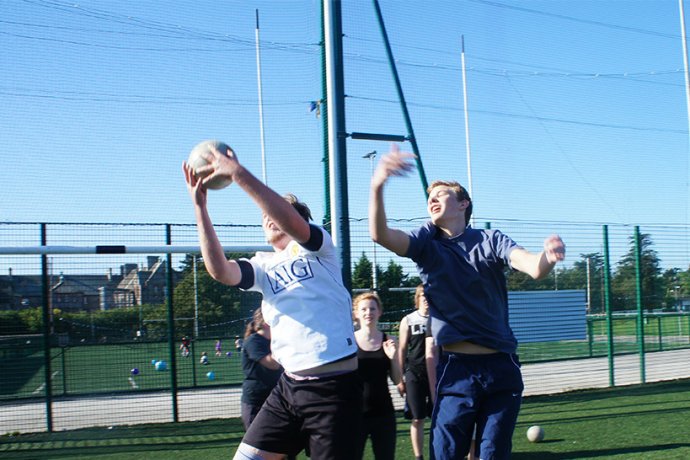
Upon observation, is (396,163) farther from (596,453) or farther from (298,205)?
(596,453)

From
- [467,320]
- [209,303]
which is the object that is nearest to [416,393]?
[467,320]

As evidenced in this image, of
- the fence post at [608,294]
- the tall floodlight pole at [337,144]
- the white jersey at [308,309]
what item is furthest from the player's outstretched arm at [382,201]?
the fence post at [608,294]

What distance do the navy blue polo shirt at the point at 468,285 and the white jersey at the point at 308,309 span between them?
1.52ft

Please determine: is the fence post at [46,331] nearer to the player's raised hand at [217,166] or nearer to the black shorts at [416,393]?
the black shorts at [416,393]

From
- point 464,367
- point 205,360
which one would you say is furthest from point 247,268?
point 205,360

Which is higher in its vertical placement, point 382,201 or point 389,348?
point 382,201

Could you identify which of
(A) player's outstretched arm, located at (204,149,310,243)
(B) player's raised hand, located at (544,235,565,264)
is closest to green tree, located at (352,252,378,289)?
(B) player's raised hand, located at (544,235,565,264)

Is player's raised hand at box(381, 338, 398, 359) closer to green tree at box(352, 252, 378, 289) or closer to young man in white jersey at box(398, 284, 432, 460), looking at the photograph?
young man in white jersey at box(398, 284, 432, 460)

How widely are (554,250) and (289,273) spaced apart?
4.03ft

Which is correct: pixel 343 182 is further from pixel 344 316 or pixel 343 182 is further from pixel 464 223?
pixel 344 316

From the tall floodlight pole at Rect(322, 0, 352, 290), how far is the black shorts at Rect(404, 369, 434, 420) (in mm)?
1377

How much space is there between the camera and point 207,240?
10.9 feet

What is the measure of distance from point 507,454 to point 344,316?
1045mm

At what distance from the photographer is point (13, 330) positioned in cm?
896
